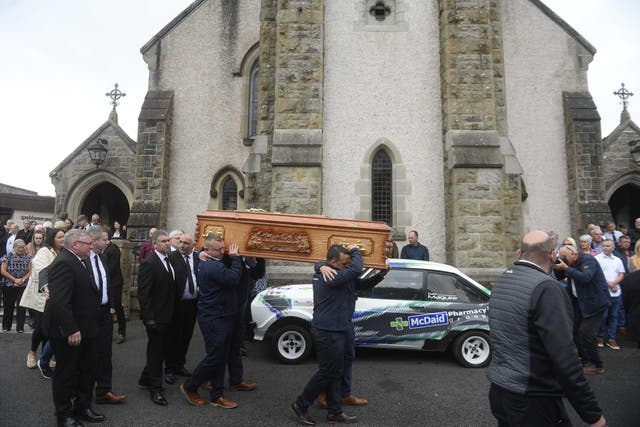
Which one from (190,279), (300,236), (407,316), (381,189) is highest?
(381,189)

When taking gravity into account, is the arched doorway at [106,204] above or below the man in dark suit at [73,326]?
above

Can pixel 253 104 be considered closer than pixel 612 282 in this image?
No

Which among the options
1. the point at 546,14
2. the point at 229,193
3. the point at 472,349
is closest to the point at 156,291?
the point at 472,349

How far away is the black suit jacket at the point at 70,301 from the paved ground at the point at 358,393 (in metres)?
0.98

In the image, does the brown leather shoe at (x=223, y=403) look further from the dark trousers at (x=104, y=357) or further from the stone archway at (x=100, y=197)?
the stone archway at (x=100, y=197)

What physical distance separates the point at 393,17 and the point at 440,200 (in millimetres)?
4315

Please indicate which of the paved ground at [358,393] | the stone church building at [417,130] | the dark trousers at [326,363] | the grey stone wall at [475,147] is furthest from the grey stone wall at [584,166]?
the dark trousers at [326,363]

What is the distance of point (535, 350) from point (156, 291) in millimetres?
3999

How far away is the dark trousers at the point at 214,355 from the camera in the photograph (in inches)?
179

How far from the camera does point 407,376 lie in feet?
19.0

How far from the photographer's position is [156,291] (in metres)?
5.07

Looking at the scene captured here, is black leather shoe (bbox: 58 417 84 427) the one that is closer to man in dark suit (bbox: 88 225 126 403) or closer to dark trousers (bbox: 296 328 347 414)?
man in dark suit (bbox: 88 225 126 403)

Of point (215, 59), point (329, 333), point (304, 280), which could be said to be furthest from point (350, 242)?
point (215, 59)

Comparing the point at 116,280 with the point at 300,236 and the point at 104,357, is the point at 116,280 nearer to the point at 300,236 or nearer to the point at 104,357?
the point at 104,357
